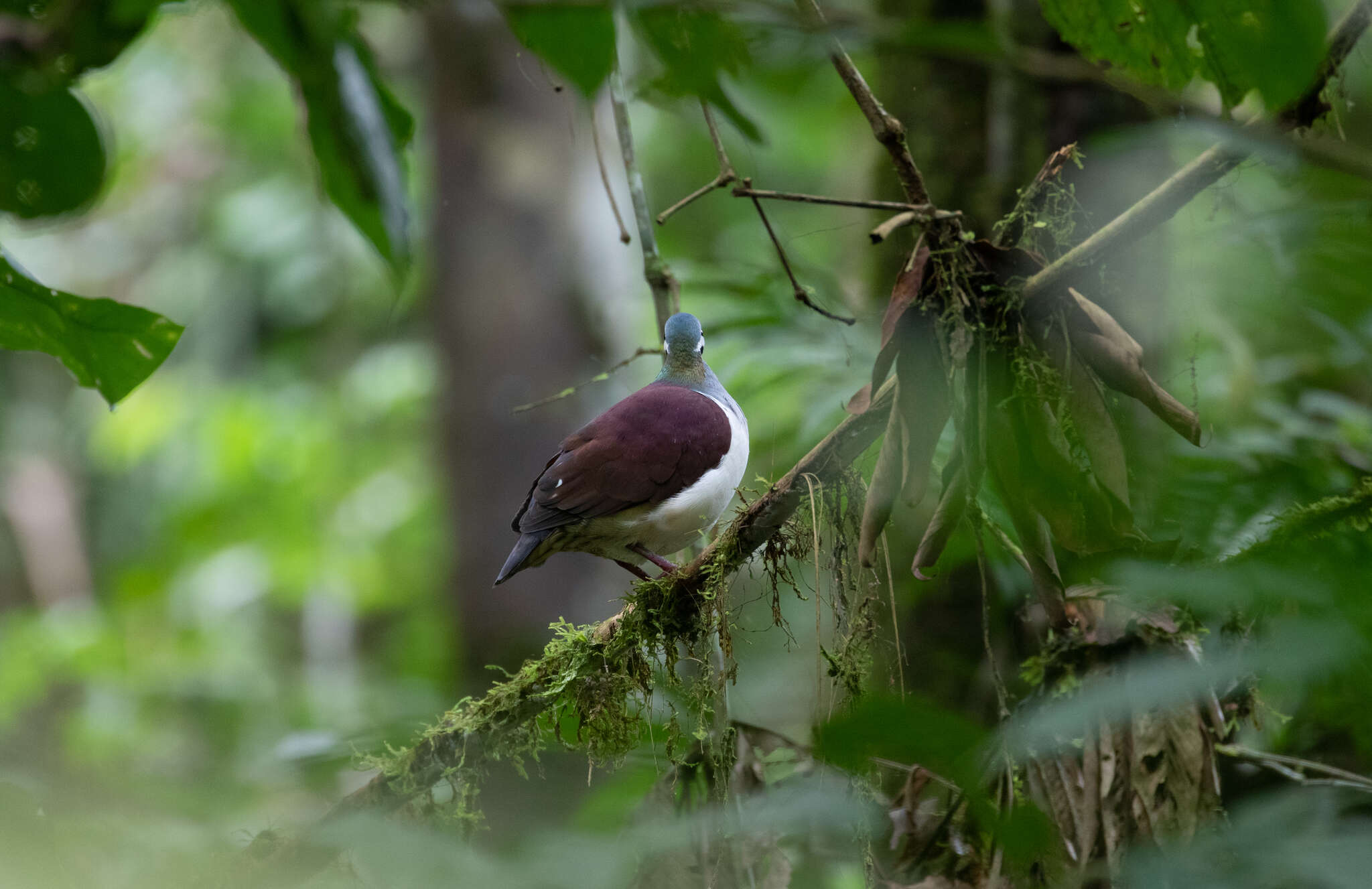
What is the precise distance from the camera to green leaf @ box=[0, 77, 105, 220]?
3.92 feet

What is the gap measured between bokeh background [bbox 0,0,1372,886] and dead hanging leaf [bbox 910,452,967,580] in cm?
32

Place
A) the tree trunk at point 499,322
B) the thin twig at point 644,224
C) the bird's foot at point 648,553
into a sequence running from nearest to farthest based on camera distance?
the thin twig at point 644,224
the bird's foot at point 648,553
the tree trunk at point 499,322

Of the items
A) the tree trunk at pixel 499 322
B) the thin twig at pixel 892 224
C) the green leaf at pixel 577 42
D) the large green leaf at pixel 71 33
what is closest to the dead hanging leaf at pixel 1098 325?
the thin twig at pixel 892 224

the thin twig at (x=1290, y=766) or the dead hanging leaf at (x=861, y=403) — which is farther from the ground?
the dead hanging leaf at (x=861, y=403)

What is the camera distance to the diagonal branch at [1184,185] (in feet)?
4.66

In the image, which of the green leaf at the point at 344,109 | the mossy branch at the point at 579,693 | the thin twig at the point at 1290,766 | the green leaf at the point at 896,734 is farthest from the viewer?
the mossy branch at the point at 579,693

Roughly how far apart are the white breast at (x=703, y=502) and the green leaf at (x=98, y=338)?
1.40m

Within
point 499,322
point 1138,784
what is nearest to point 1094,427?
point 1138,784

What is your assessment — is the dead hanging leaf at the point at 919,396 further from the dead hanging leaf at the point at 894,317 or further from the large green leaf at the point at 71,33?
the large green leaf at the point at 71,33

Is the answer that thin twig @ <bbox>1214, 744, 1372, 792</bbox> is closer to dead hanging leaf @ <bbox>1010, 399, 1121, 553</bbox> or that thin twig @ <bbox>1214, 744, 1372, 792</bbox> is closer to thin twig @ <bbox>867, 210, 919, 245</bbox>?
dead hanging leaf @ <bbox>1010, 399, 1121, 553</bbox>

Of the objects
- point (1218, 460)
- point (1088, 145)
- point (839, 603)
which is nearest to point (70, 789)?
point (839, 603)

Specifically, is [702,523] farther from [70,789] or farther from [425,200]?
[425,200]

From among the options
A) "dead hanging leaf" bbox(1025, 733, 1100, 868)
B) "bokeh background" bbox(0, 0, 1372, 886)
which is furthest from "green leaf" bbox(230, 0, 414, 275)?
"dead hanging leaf" bbox(1025, 733, 1100, 868)

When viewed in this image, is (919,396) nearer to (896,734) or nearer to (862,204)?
(862,204)
